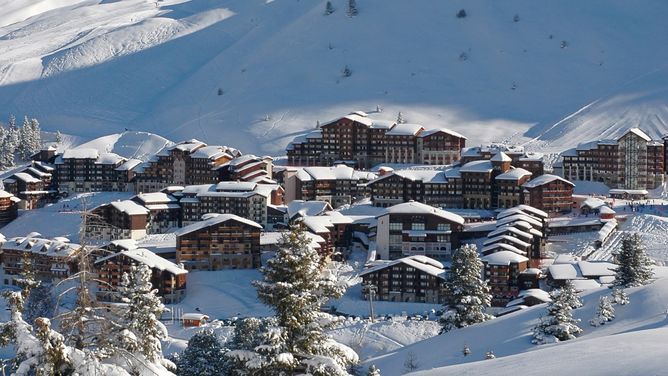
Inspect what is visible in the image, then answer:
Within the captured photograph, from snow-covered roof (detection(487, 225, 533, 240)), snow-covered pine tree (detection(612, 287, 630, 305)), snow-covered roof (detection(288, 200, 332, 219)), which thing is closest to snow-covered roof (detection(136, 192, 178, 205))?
snow-covered roof (detection(288, 200, 332, 219))

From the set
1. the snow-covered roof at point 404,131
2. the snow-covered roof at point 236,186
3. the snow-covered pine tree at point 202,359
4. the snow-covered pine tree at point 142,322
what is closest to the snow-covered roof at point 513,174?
the snow-covered roof at point 404,131

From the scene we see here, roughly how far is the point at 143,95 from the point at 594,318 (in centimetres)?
9996

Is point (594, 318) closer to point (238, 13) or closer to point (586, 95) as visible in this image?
point (586, 95)

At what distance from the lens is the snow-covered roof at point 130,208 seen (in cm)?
6944

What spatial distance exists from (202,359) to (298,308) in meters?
18.2

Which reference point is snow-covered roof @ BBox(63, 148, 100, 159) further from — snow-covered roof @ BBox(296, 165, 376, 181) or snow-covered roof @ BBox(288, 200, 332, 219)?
snow-covered roof @ BBox(288, 200, 332, 219)

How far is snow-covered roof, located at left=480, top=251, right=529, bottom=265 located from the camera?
5491 centimetres

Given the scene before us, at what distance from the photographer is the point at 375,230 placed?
65.1m

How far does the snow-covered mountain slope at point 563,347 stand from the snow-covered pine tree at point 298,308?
5.50 m

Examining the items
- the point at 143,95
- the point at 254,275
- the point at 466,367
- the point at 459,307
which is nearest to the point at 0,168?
the point at 143,95

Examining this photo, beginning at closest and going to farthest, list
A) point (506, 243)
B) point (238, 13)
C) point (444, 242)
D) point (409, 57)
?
point (506, 243) < point (444, 242) < point (409, 57) < point (238, 13)

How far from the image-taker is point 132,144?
334ft

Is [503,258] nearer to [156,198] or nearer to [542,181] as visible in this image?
[542,181]

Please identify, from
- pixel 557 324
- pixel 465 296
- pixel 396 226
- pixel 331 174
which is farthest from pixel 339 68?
pixel 557 324
